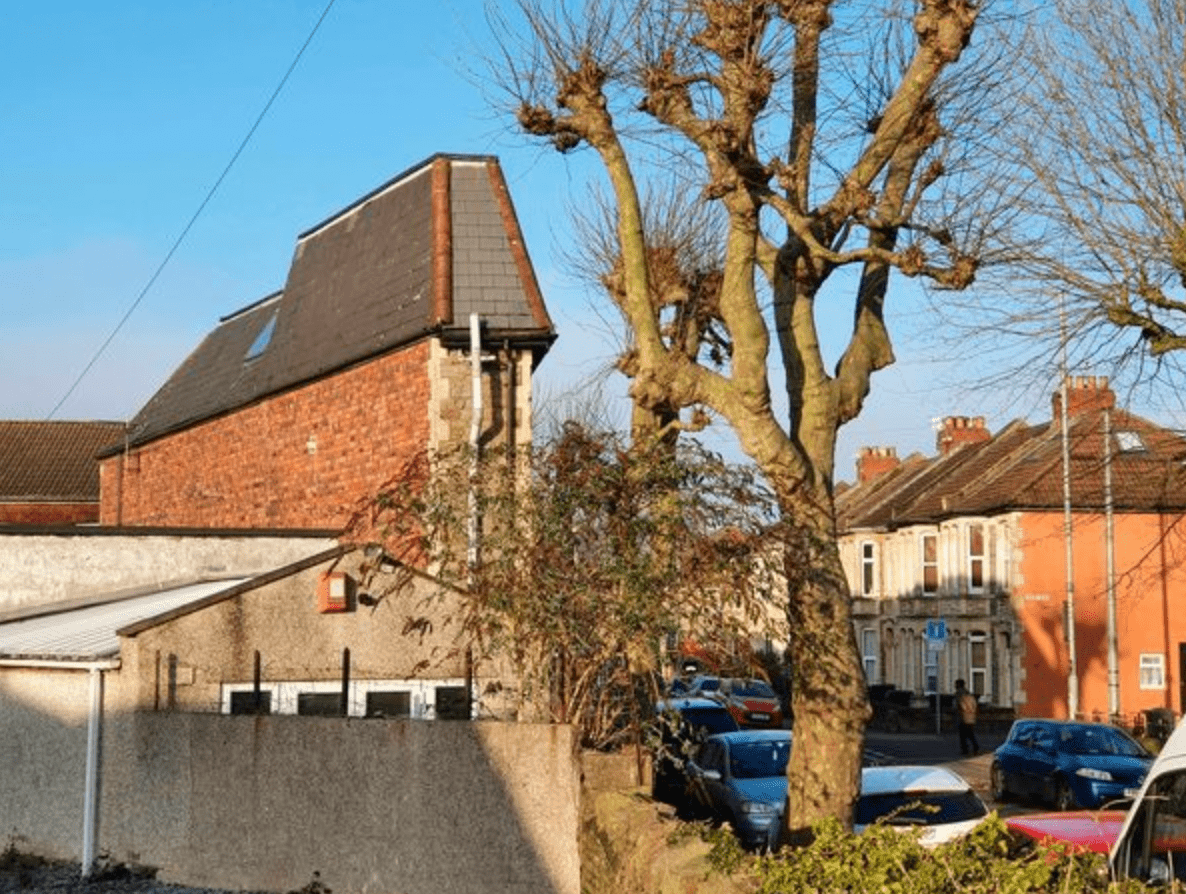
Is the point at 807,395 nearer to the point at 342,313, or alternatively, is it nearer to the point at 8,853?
the point at 8,853

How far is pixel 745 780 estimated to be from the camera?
21266 millimetres

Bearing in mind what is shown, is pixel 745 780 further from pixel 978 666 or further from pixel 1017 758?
pixel 978 666

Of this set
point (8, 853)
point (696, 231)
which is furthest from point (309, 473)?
point (8, 853)

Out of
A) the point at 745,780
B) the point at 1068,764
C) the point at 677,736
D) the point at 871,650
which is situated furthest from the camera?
the point at 871,650

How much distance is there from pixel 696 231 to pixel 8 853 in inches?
476

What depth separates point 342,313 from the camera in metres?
29.1

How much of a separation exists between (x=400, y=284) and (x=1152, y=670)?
1185 inches

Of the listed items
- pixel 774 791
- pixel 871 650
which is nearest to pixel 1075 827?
pixel 774 791

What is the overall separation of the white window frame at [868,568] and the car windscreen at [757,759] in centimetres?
4100

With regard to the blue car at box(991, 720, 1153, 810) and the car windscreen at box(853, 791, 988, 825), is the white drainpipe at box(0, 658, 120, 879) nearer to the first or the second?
the car windscreen at box(853, 791, 988, 825)

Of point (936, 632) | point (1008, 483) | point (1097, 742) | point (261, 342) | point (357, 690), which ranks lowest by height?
point (1097, 742)

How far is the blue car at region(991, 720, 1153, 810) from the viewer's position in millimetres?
26531

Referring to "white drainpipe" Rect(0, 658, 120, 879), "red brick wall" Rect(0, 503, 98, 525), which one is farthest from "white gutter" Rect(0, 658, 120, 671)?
"red brick wall" Rect(0, 503, 98, 525)

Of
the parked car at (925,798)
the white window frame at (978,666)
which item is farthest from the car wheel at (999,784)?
the white window frame at (978,666)
